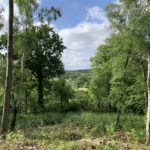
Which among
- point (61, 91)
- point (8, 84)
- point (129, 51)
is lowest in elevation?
point (8, 84)

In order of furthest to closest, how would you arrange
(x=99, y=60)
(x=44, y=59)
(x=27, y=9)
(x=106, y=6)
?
(x=99, y=60) → (x=44, y=59) → (x=106, y=6) → (x=27, y=9)

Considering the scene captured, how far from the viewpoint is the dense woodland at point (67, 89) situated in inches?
484

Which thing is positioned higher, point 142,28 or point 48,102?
point 142,28

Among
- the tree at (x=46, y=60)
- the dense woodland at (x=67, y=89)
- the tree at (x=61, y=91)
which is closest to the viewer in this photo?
Result: the dense woodland at (x=67, y=89)

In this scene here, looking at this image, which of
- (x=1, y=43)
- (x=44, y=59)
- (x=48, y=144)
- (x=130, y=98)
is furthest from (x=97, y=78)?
(x=48, y=144)

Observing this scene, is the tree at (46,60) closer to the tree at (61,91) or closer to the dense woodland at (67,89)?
the dense woodland at (67,89)

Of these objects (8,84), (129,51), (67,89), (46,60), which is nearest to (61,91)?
(67,89)

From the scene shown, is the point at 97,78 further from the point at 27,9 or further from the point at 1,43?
the point at 27,9

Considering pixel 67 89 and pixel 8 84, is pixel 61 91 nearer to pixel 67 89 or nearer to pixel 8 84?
pixel 67 89

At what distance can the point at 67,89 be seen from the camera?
4606cm

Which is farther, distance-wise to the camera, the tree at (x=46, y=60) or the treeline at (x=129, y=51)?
the tree at (x=46, y=60)

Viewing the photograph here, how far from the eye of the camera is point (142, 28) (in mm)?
12492

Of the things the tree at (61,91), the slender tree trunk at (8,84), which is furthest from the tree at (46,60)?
the slender tree trunk at (8,84)

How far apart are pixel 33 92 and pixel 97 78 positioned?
9000mm
